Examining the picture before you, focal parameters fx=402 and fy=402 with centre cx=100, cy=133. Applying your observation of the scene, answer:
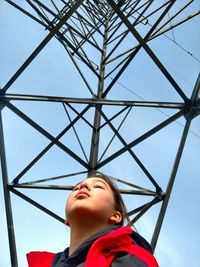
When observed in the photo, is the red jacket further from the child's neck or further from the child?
the child's neck

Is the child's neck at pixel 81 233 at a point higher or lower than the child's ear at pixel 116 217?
lower

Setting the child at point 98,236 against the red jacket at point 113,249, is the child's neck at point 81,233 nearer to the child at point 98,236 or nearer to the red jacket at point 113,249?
the child at point 98,236

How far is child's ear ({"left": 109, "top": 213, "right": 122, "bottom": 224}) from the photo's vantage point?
2066 mm

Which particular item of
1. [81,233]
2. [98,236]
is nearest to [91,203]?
[81,233]

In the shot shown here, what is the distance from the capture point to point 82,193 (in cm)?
205

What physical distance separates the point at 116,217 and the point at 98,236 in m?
0.39

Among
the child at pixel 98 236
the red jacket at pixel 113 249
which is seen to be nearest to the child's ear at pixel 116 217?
the child at pixel 98 236

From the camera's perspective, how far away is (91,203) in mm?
1990

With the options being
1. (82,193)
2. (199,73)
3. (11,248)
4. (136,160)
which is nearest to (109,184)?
(82,193)

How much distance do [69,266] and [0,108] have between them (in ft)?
11.6

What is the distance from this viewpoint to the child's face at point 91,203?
1961 mm

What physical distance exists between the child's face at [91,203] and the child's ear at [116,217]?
23mm

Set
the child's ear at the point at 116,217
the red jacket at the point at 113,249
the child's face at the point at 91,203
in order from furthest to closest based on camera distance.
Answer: the child's ear at the point at 116,217, the child's face at the point at 91,203, the red jacket at the point at 113,249

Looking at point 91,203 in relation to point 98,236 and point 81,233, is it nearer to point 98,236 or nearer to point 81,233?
point 81,233
